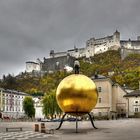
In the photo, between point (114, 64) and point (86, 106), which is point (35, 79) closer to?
point (114, 64)

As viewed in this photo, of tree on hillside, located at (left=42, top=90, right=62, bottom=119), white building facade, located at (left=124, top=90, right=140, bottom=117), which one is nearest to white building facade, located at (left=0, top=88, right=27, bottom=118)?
tree on hillside, located at (left=42, top=90, right=62, bottom=119)

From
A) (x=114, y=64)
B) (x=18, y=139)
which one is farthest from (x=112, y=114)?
(x=114, y=64)

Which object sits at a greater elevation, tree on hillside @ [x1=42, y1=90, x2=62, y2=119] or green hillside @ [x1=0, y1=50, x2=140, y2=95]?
green hillside @ [x1=0, y1=50, x2=140, y2=95]

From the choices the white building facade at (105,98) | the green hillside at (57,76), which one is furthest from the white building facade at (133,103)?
the green hillside at (57,76)

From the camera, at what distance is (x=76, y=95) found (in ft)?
77.8

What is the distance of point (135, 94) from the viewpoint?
7950cm

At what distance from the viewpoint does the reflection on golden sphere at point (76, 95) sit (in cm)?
2380

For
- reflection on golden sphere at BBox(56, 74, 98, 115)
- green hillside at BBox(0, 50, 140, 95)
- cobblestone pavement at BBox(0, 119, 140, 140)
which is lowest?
cobblestone pavement at BBox(0, 119, 140, 140)

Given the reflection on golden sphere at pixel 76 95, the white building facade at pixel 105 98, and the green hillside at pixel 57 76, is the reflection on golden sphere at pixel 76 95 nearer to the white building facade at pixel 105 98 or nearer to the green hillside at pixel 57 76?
the white building facade at pixel 105 98

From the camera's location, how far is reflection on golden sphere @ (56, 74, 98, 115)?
2380 cm

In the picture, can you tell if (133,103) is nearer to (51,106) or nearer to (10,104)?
(51,106)

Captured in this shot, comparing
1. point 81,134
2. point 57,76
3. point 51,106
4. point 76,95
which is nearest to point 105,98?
point 51,106

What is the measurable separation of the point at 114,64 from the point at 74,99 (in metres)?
168

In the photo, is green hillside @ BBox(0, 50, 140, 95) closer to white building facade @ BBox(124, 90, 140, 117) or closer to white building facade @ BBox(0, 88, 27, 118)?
white building facade @ BBox(0, 88, 27, 118)
